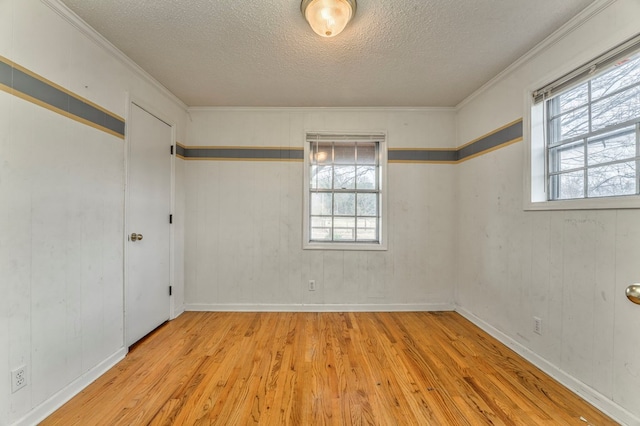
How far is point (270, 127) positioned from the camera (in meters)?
3.28

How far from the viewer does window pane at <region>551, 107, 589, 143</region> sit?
1.85 metres

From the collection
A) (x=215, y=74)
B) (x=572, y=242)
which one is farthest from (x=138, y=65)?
(x=572, y=242)

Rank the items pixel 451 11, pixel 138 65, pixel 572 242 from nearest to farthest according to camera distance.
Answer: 1. pixel 451 11
2. pixel 572 242
3. pixel 138 65

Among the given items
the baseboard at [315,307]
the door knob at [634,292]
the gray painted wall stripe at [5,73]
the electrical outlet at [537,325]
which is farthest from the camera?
the baseboard at [315,307]

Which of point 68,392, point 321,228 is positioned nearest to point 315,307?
point 321,228

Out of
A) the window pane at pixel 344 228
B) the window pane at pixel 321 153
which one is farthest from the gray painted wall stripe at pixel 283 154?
the window pane at pixel 344 228

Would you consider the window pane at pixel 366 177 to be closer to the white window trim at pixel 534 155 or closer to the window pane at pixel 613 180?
the white window trim at pixel 534 155

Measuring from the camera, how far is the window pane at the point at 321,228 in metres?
3.38

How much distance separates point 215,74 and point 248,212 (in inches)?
60.9

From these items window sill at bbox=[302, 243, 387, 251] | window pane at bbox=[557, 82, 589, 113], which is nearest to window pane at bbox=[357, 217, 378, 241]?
window sill at bbox=[302, 243, 387, 251]

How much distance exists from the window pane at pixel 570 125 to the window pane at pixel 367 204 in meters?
1.80

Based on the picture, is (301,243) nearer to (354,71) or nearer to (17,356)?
(354,71)

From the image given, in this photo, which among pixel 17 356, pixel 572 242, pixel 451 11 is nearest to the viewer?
pixel 17 356

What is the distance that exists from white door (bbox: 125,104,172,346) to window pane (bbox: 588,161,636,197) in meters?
3.64
